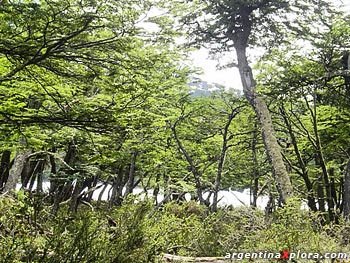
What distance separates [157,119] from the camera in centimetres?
706

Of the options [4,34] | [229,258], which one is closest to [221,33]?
[229,258]

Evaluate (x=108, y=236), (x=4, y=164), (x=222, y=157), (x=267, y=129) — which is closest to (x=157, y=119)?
(x=108, y=236)

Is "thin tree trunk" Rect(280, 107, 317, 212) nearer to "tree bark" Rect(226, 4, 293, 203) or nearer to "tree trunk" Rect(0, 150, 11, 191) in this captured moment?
"tree bark" Rect(226, 4, 293, 203)

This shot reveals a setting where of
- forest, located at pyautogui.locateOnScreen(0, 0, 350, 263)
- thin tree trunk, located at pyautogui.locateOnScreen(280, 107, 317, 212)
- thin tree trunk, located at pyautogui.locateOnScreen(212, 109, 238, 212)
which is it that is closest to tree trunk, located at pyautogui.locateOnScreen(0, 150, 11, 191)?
forest, located at pyautogui.locateOnScreen(0, 0, 350, 263)

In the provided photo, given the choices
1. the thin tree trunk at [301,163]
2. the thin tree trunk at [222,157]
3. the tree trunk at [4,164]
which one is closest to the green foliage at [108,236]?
the thin tree trunk at [301,163]

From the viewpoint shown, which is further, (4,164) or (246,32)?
(4,164)

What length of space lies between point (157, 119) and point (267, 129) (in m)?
4.68

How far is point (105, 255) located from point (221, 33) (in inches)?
394

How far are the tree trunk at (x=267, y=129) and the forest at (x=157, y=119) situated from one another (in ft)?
0.11

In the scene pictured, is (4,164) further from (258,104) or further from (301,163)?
(301,163)

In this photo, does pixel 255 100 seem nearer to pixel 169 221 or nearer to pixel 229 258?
pixel 169 221

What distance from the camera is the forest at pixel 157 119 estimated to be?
3891 millimetres

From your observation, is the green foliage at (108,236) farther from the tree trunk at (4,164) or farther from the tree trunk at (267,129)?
the tree trunk at (4,164)

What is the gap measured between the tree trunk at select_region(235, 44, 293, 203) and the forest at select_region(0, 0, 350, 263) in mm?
33
